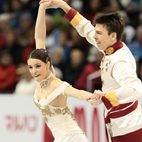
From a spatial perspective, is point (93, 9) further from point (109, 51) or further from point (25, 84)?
point (109, 51)

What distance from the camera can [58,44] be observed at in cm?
736

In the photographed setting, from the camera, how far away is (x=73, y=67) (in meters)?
6.61

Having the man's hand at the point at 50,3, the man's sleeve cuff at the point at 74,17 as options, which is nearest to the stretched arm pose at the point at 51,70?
the man's hand at the point at 50,3

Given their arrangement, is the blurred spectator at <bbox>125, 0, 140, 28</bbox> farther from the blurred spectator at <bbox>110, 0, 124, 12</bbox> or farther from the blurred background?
the blurred spectator at <bbox>110, 0, 124, 12</bbox>

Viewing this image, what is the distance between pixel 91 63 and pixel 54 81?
267cm

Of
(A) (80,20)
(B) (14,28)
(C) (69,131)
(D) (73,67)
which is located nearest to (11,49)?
(B) (14,28)

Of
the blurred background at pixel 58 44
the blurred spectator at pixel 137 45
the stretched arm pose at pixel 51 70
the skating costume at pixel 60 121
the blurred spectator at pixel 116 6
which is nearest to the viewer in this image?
the stretched arm pose at pixel 51 70

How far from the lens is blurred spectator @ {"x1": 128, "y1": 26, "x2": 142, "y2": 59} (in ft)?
21.9

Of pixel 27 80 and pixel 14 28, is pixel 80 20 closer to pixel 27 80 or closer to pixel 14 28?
pixel 27 80

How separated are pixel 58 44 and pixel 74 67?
933 millimetres

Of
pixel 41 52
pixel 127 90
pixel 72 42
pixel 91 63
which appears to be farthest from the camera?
pixel 72 42

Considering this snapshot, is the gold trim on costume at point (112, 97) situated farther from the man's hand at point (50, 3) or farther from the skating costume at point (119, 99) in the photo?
the man's hand at point (50, 3)

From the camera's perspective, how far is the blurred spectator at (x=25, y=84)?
6.47 metres

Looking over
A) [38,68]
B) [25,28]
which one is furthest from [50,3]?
[25,28]
